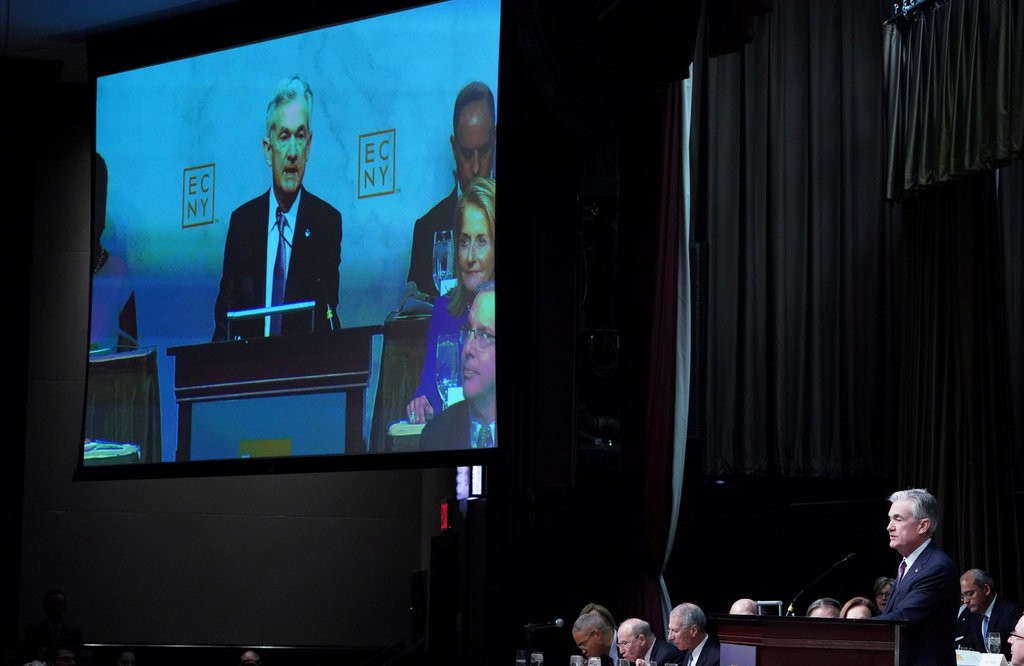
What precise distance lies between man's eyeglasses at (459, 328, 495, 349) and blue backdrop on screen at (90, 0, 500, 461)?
1.39 ft

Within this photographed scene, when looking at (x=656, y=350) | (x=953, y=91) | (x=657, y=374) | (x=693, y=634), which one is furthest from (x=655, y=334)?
(x=693, y=634)

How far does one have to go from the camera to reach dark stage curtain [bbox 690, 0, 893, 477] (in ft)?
29.9

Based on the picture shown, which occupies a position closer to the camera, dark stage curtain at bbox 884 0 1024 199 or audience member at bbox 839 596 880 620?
audience member at bbox 839 596 880 620

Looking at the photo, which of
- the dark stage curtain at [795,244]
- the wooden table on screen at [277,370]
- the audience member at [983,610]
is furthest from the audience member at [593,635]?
the dark stage curtain at [795,244]

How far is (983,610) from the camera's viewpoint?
297 inches

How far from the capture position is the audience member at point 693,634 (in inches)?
227

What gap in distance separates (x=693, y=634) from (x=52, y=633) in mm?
5181

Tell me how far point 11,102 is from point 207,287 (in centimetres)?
328

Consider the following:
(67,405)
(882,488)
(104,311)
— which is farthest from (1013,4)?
(67,405)

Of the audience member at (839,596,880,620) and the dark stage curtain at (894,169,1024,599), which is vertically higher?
the dark stage curtain at (894,169,1024,599)

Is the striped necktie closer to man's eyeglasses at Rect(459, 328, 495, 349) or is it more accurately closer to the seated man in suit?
man's eyeglasses at Rect(459, 328, 495, 349)

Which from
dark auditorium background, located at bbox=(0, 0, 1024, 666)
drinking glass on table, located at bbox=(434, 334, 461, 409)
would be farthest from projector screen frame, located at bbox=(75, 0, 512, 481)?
drinking glass on table, located at bbox=(434, 334, 461, 409)

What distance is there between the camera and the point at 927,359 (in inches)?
347

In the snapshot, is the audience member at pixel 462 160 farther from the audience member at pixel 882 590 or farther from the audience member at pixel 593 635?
the audience member at pixel 882 590
